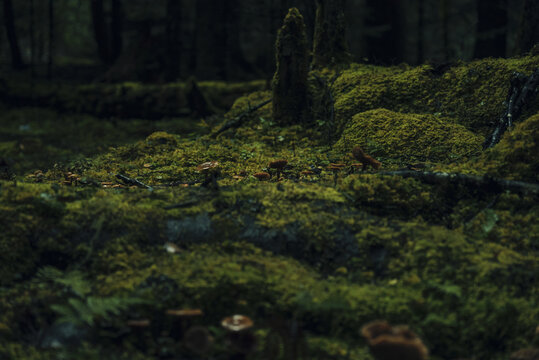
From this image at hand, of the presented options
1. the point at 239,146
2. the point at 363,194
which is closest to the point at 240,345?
the point at 363,194

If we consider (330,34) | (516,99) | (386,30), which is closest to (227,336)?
(516,99)

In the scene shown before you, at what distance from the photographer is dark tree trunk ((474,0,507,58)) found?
12539 millimetres

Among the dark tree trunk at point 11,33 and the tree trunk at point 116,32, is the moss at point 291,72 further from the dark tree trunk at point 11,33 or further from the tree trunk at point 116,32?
the dark tree trunk at point 11,33

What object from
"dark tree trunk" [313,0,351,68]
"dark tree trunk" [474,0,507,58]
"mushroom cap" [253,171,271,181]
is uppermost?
"dark tree trunk" [474,0,507,58]

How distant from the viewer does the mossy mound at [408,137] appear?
5.79 meters

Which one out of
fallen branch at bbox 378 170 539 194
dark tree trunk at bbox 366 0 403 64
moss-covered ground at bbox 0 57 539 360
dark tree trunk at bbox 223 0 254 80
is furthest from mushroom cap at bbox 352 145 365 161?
dark tree trunk at bbox 223 0 254 80

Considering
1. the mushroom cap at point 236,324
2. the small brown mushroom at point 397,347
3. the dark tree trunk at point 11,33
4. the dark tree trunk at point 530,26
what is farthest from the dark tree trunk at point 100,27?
the small brown mushroom at point 397,347

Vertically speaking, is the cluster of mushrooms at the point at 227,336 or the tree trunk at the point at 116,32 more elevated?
the tree trunk at the point at 116,32

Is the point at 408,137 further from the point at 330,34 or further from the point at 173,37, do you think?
the point at 173,37

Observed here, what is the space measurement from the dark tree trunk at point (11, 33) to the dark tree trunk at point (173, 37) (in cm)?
838

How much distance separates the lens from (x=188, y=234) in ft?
11.3

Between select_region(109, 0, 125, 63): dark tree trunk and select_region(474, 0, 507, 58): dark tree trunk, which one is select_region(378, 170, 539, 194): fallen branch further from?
select_region(109, 0, 125, 63): dark tree trunk

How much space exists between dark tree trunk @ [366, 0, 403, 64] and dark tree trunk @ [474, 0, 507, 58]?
7.79ft

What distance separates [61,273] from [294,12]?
252 inches
